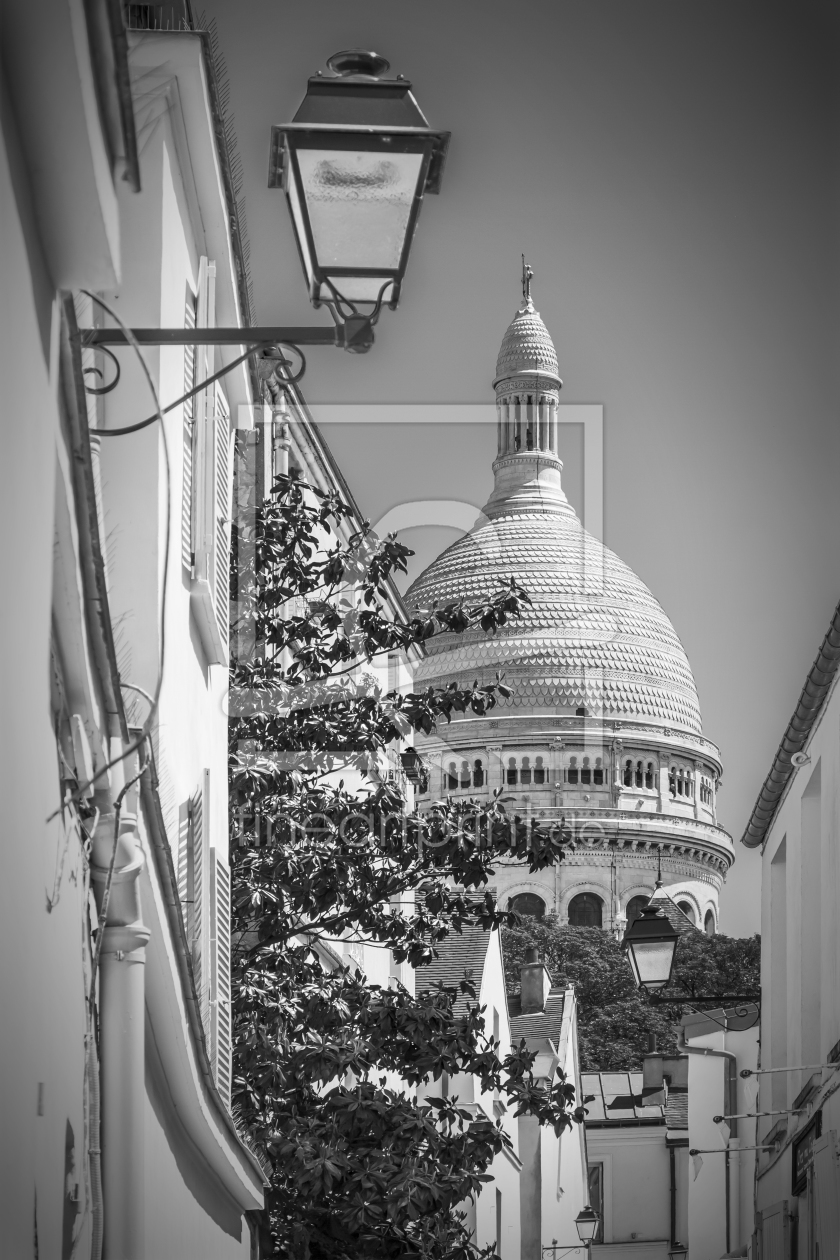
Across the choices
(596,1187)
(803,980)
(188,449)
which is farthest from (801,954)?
(596,1187)

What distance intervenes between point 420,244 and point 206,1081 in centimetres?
409

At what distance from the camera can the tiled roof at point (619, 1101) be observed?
37.7 metres

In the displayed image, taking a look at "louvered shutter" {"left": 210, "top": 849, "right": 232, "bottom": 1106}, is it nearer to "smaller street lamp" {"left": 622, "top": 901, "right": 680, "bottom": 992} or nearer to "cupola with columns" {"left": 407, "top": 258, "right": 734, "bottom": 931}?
"smaller street lamp" {"left": 622, "top": 901, "right": 680, "bottom": 992}

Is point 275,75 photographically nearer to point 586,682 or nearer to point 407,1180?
point 407,1180

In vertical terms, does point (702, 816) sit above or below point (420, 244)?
above

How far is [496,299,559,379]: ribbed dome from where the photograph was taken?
89.0m

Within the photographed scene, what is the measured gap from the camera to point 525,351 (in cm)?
8894

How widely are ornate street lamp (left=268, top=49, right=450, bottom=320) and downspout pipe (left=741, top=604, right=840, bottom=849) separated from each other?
9.10 metres

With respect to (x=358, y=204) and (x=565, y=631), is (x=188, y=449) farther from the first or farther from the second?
(x=565, y=631)

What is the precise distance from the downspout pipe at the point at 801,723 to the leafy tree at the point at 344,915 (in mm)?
4185

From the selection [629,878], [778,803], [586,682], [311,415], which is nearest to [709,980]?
[629,878]

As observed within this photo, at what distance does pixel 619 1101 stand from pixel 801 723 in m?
27.3

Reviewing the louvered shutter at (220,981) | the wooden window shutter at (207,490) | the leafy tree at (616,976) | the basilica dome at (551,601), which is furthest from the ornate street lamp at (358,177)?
the basilica dome at (551,601)

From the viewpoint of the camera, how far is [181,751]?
22.1 feet
